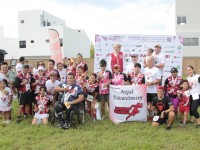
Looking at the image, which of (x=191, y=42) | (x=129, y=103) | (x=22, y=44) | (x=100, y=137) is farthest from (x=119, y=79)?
(x=22, y=44)

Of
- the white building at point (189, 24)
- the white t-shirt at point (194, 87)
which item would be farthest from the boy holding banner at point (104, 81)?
the white building at point (189, 24)

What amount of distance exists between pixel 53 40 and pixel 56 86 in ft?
19.5

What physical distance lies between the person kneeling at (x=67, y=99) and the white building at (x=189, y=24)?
2749cm

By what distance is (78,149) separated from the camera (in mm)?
5852

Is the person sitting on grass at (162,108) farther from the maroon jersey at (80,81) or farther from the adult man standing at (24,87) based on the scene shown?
the adult man standing at (24,87)

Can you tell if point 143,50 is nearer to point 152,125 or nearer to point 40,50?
point 152,125

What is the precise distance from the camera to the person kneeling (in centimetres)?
Result: 719

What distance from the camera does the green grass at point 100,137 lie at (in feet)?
19.6

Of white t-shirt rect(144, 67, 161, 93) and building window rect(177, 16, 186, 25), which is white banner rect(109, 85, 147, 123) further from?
building window rect(177, 16, 186, 25)

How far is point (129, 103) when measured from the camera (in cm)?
780

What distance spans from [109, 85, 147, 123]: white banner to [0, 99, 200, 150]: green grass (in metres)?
0.28

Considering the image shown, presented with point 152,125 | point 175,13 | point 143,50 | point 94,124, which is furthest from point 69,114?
point 175,13

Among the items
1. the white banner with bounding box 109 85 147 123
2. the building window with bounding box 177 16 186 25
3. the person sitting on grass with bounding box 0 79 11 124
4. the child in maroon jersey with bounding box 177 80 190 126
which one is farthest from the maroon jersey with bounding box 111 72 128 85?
the building window with bounding box 177 16 186 25

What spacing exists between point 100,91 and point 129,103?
90cm
